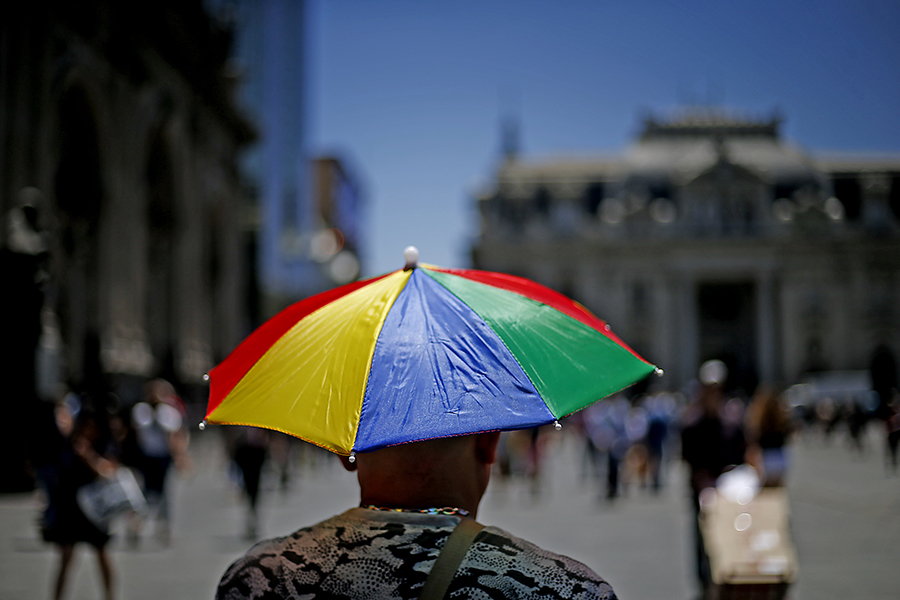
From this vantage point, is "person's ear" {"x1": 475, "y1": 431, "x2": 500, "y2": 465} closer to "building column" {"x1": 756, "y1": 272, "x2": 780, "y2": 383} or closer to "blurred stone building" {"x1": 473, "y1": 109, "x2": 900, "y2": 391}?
"blurred stone building" {"x1": 473, "y1": 109, "x2": 900, "y2": 391}

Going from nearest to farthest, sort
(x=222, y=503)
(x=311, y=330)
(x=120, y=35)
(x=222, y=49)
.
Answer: (x=311, y=330) < (x=222, y=503) < (x=120, y=35) < (x=222, y=49)

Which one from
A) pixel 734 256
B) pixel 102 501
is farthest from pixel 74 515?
pixel 734 256

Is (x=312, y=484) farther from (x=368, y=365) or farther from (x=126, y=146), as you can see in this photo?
(x=368, y=365)

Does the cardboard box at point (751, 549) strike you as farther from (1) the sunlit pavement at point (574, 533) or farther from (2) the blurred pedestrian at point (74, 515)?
(2) the blurred pedestrian at point (74, 515)

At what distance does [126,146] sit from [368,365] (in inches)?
1026

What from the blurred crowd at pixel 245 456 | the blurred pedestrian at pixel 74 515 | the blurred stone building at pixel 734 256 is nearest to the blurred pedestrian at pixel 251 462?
the blurred crowd at pixel 245 456

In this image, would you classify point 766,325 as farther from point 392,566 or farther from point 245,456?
point 392,566

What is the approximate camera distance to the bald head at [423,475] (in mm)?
1998

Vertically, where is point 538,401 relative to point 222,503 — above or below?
above

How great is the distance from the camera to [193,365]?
32531 mm

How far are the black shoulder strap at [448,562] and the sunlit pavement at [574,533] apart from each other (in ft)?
20.3

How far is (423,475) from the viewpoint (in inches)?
78.8

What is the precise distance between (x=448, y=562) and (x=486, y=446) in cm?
37

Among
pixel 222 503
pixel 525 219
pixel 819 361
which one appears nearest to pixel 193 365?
pixel 222 503
